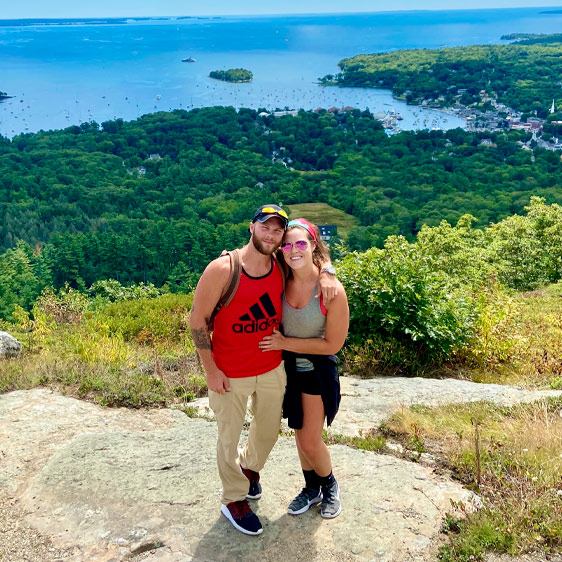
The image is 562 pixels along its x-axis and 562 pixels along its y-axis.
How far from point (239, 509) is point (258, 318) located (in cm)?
100

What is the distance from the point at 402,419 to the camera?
427 cm

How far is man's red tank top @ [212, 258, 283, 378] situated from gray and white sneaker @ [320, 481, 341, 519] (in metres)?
0.75

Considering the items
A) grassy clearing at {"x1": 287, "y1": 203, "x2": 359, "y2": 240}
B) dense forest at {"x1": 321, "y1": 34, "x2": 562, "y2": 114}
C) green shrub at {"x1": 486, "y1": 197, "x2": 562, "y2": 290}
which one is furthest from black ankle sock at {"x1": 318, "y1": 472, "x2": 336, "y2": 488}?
dense forest at {"x1": 321, "y1": 34, "x2": 562, "y2": 114}

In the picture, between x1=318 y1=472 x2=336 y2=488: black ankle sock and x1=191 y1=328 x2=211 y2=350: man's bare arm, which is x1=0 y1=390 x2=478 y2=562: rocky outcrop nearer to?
x1=318 y1=472 x2=336 y2=488: black ankle sock

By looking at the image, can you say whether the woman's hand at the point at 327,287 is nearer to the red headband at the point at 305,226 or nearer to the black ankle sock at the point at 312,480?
the red headband at the point at 305,226

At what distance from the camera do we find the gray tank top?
2.85 m

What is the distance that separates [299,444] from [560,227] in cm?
1776

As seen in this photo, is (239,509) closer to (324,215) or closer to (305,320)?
(305,320)

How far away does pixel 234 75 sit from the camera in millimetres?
149875

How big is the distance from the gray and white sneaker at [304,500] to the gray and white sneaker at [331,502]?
2.4 inches

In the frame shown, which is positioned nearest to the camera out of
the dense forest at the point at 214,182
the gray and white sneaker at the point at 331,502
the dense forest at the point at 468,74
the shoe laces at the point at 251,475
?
the gray and white sneaker at the point at 331,502

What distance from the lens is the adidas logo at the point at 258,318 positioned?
111 inches

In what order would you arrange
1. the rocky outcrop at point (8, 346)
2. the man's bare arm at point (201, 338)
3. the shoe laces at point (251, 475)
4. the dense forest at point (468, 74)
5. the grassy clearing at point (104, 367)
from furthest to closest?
1. the dense forest at point (468, 74)
2. the rocky outcrop at point (8, 346)
3. the grassy clearing at point (104, 367)
4. the shoe laces at point (251, 475)
5. the man's bare arm at point (201, 338)

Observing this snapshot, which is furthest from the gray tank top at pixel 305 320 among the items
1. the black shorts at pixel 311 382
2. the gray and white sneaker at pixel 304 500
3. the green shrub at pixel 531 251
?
the green shrub at pixel 531 251
